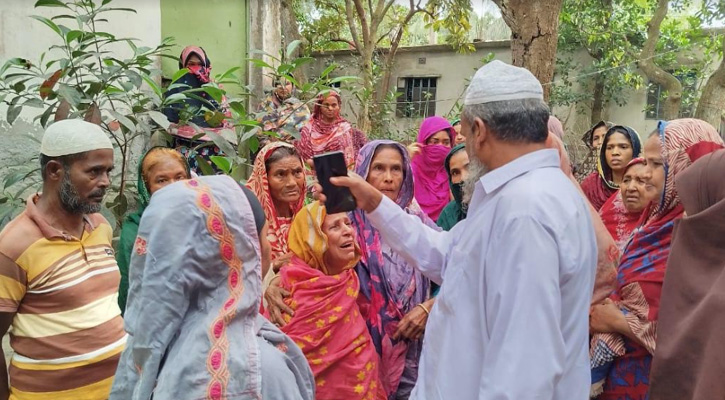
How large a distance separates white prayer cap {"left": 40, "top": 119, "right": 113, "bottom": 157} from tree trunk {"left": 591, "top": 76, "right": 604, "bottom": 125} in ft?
45.2

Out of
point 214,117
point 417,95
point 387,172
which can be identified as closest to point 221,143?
point 214,117

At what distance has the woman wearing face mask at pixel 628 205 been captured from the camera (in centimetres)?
327

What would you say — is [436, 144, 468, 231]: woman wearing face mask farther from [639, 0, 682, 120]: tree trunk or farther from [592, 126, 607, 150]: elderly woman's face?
[639, 0, 682, 120]: tree trunk

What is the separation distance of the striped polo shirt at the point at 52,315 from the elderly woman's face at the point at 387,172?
1451mm

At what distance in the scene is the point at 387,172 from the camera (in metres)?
3.00

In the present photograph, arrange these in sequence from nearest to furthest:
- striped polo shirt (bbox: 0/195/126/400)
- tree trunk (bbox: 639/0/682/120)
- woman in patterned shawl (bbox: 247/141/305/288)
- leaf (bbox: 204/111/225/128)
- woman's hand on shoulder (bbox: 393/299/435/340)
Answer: striped polo shirt (bbox: 0/195/126/400) < woman's hand on shoulder (bbox: 393/299/435/340) < woman in patterned shawl (bbox: 247/141/305/288) < leaf (bbox: 204/111/225/128) < tree trunk (bbox: 639/0/682/120)

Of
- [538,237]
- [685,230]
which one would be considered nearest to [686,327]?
[685,230]

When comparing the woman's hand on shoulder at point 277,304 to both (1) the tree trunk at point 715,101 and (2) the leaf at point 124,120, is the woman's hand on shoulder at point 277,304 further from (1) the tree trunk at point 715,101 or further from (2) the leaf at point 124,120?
(1) the tree trunk at point 715,101

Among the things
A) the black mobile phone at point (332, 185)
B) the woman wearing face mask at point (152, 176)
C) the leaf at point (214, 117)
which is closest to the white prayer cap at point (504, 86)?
the black mobile phone at point (332, 185)

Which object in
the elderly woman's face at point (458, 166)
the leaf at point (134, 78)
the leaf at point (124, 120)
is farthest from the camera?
the elderly woman's face at point (458, 166)

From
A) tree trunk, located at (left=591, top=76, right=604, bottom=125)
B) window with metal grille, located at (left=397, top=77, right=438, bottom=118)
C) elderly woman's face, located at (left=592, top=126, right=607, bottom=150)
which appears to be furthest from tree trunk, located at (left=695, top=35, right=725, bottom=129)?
window with metal grille, located at (left=397, top=77, right=438, bottom=118)

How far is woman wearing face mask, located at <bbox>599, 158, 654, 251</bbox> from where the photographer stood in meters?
3.27

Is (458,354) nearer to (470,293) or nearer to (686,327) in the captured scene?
(470,293)

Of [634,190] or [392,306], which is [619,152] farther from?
[392,306]
